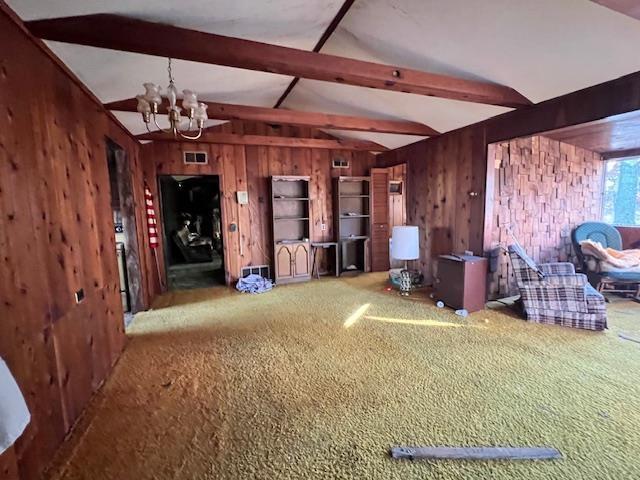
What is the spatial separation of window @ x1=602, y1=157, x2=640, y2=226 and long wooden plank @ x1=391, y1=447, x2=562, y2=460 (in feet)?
18.5

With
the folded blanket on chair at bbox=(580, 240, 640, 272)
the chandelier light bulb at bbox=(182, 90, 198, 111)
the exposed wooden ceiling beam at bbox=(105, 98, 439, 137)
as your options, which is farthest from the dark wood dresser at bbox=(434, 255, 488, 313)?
the chandelier light bulb at bbox=(182, 90, 198, 111)

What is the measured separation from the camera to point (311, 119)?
415cm

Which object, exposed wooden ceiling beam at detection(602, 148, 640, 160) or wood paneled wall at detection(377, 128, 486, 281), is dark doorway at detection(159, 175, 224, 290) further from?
exposed wooden ceiling beam at detection(602, 148, 640, 160)

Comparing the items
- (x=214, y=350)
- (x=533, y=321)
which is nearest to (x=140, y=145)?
(x=214, y=350)

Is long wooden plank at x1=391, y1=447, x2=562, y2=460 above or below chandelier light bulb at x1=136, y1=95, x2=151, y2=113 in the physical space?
below

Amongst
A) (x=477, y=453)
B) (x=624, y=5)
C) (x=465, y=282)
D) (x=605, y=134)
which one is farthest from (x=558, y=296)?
(x=624, y=5)

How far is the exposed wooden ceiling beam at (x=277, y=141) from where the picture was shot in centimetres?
453

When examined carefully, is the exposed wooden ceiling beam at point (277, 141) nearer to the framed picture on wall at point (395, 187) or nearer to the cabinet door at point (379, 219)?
the cabinet door at point (379, 219)

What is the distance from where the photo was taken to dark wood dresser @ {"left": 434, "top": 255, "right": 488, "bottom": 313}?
3.61m

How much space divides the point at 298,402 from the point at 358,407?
0.41m

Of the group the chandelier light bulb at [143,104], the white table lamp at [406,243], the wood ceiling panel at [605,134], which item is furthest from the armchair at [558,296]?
the chandelier light bulb at [143,104]

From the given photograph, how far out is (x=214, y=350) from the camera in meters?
2.83

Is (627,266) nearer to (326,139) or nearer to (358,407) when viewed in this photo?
(358,407)

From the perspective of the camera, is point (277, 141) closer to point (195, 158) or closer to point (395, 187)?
point (195, 158)
